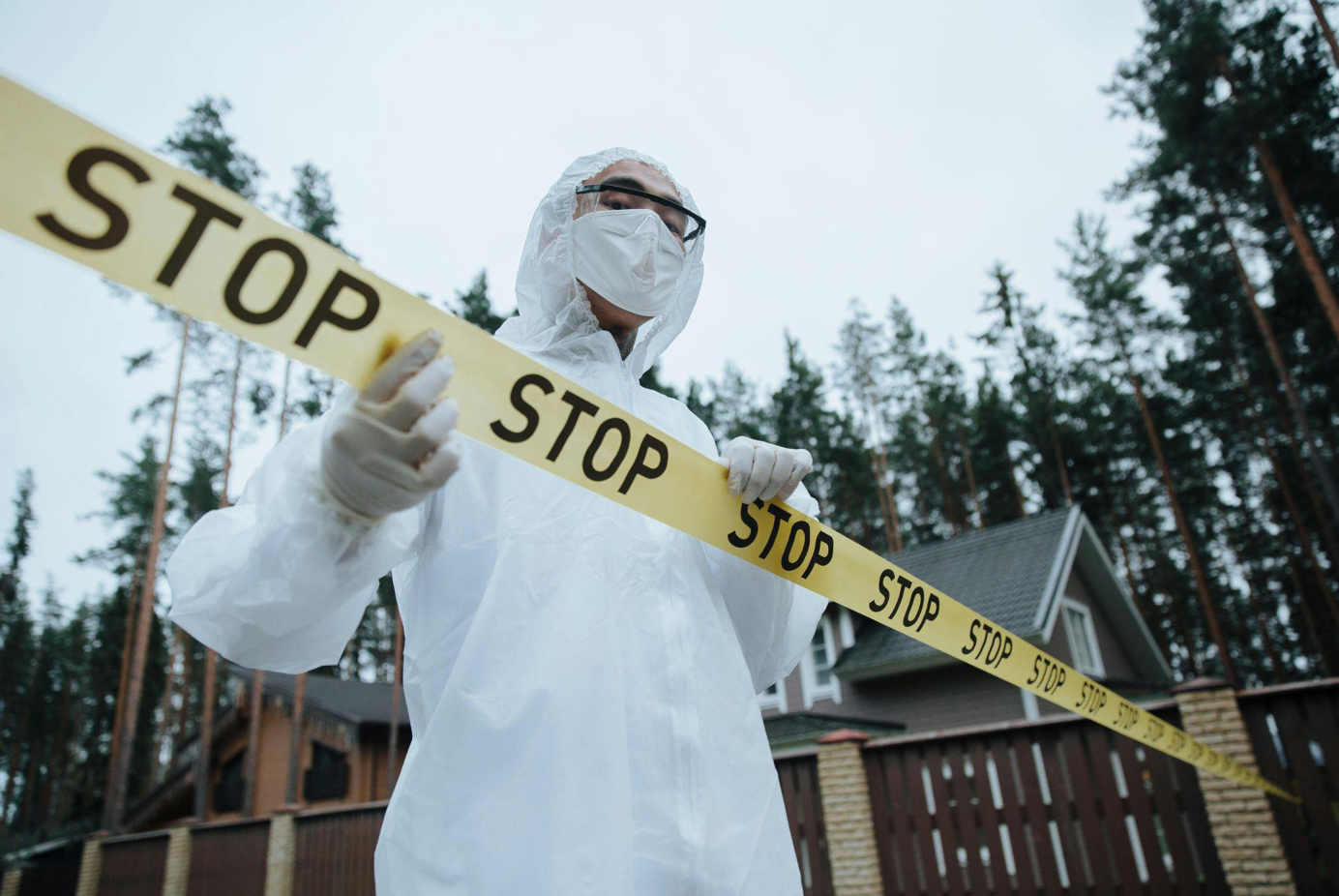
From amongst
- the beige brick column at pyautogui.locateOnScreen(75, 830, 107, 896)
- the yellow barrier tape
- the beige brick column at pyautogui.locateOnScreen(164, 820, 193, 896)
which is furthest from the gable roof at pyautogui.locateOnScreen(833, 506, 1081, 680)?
the beige brick column at pyautogui.locateOnScreen(75, 830, 107, 896)

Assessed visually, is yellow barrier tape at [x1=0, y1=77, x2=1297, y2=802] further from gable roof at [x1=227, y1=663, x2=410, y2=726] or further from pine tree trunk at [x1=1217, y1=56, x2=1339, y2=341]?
gable roof at [x1=227, y1=663, x2=410, y2=726]

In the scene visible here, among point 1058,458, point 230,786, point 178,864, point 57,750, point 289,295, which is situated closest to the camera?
point 289,295

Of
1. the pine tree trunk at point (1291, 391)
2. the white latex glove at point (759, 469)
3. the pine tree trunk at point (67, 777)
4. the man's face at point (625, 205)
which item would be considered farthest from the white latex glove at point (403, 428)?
the pine tree trunk at point (67, 777)

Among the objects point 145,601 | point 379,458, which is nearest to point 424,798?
point 379,458

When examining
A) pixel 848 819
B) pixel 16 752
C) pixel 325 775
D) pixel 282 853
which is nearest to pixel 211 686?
pixel 325 775

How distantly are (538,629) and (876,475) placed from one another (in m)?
27.0

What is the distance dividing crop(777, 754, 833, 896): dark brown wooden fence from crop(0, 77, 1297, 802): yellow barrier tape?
21.6 feet

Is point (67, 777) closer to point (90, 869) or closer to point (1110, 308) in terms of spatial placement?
point (90, 869)

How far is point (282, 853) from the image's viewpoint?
33.3 feet

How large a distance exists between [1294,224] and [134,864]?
2376cm

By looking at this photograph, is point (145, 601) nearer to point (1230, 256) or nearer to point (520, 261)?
point (520, 261)

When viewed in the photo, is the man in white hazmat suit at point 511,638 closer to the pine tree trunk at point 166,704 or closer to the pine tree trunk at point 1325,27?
the pine tree trunk at point 1325,27

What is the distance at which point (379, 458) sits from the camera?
961 millimetres

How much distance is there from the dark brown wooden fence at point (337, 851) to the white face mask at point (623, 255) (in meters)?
9.09
